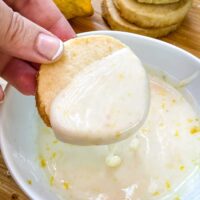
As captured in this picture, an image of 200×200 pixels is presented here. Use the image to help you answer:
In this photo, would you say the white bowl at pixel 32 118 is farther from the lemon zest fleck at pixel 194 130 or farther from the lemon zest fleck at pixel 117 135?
the lemon zest fleck at pixel 117 135

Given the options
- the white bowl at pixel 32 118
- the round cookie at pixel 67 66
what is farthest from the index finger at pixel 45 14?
the round cookie at pixel 67 66

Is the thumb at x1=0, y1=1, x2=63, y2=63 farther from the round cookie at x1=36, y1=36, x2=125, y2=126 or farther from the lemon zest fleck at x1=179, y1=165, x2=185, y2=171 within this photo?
the lemon zest fleck at x1=179, y1=165, x2=185, y2=171

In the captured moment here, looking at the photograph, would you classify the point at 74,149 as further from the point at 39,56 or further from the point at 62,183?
the point at 39,56

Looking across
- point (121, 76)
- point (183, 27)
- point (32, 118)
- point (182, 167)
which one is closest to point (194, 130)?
point (182, 167)

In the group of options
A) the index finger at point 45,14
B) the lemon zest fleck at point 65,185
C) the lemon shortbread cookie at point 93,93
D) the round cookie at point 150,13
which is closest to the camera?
the lemon shortbread cookie at point 93,93

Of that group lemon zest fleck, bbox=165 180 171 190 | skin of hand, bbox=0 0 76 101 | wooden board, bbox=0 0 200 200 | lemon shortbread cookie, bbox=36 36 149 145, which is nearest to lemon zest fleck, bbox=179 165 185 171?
lemon zest fleck, bbox=165 180 171 190

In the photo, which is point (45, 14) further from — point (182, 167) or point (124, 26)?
point (182, 167)
